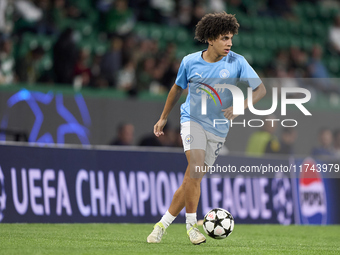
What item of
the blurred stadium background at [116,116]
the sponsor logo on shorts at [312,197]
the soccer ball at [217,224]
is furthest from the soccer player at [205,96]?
the sponsor logo on shorts at [312,197]

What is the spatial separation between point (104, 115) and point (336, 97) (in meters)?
7.17

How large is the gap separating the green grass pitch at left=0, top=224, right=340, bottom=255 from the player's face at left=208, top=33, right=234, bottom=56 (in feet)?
6.80

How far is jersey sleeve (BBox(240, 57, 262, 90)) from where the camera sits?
693 centimetres

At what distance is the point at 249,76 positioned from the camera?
6934 mm

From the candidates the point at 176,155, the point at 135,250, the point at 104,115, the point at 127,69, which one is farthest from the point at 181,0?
the point at 135,250

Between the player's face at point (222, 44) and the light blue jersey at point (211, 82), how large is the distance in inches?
6.4

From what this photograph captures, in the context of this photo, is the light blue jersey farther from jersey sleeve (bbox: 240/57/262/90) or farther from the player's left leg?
the player's left leg

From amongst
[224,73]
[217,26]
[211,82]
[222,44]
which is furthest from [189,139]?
[217,26]

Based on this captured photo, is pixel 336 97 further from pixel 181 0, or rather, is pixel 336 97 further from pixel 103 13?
pixel 103 13

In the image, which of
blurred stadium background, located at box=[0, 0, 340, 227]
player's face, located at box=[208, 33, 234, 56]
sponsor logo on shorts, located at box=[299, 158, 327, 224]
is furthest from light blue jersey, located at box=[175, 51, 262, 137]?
sponsor logo on shorts, located at box=[299, 158, 327, 224]

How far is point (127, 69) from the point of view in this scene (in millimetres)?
13875

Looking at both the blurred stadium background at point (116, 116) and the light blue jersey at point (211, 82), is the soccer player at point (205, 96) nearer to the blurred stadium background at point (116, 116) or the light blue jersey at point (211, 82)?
the light blue jersey at point (211, 82)

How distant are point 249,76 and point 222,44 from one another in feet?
1.47

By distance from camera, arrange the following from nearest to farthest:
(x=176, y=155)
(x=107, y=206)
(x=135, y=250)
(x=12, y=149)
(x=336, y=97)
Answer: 1. (x=135, y=250)
2. (x=12, y=149)
3. (x=107, y=206)
4. (x=176, y=155)
5. (x=336, y=97)
